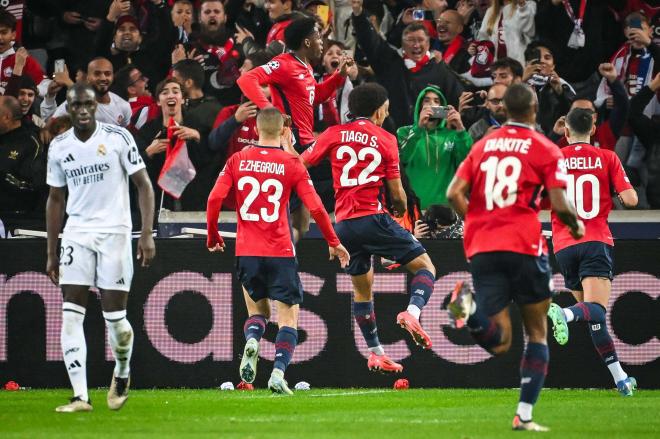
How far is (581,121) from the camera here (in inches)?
492

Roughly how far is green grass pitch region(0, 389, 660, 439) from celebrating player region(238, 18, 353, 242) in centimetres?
249

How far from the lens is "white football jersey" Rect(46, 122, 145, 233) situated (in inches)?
408

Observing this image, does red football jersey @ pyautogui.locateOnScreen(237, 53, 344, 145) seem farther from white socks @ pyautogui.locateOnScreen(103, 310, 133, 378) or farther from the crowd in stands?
white socks @ pyautogui.locateOnScreen(103, 310, 133, 378)

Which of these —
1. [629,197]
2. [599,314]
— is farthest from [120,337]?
[629,197]

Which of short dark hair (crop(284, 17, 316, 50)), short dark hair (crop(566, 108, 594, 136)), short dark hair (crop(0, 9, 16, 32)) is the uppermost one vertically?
short dark hair (crop(0, 9, 16, 32))

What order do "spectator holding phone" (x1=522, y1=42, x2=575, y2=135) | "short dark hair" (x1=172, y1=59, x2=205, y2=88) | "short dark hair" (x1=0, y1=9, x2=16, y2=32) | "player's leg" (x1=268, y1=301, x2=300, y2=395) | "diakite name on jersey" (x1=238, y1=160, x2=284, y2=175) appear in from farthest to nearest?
1. "short dark hair" (x1=0, y1=9, x2=16, y2=32)
2. "short dark hair" (x1=172, y1=59, x2=205, y2=88)
3. "spectator holding phone" (x1=522, y1=42, x2=575, y2=135)
4. "player's leg" (x1=268, y1=301, x2=300, y2=395)
5. "diakite name on jersey" (x1=238, y1=160, x2=284, y2=175)

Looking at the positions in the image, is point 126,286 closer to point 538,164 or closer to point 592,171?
point 538,164

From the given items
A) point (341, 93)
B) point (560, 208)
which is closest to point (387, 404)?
point (560, 208)

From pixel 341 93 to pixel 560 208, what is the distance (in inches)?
316

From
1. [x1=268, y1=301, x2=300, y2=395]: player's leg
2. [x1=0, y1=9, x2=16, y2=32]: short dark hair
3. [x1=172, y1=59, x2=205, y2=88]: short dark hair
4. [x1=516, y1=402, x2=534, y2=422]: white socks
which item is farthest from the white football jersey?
[x1=0, y1=9, x2=16, y2=32]: short dark hair

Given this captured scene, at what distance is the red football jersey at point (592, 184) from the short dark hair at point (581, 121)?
0.13m

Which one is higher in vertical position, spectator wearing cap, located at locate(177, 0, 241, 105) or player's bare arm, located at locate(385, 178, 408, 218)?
spectator wearing cap, located at locate(177, 0, 241, 105)

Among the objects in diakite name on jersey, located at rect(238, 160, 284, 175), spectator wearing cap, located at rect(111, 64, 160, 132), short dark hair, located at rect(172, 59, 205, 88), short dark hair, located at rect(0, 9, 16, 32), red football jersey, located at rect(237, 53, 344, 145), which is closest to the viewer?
diakite name on jersey, located at rect(238, 160, 284, 175)

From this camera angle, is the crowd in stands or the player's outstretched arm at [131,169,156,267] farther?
the crowd in stands
